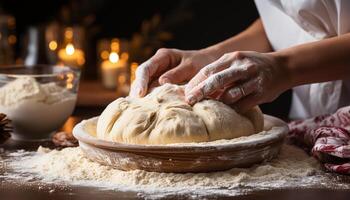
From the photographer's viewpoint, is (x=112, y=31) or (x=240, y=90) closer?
(x=240, y=90)

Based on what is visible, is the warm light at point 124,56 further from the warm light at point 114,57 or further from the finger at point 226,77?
the finger at point 226,77

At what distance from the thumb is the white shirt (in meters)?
0.31

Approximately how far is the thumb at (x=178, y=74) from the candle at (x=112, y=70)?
1822mm

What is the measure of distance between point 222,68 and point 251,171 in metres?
0.24

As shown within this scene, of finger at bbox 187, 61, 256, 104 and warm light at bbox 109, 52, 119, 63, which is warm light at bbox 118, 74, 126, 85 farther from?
finger at bbox 187, 61, 256, 104

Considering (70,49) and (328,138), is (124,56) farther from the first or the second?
(328,138)

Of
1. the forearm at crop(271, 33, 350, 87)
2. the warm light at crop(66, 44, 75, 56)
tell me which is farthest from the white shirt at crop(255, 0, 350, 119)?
the warm light at crop(66, 44, 75, 56)

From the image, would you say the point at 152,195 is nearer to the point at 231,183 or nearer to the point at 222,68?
the point at 231,183

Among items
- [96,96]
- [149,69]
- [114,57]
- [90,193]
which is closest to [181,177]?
[90,193]

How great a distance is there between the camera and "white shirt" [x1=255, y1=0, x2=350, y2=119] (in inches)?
64.0

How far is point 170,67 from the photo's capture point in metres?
1.65

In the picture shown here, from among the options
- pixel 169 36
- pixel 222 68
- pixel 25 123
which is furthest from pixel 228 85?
pixel 169 36

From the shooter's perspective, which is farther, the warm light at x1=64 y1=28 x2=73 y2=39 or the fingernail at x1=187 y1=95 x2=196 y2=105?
the warm light at x1=64 y1=28 x2=73 y2=39

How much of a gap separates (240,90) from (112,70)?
215 centimetres
